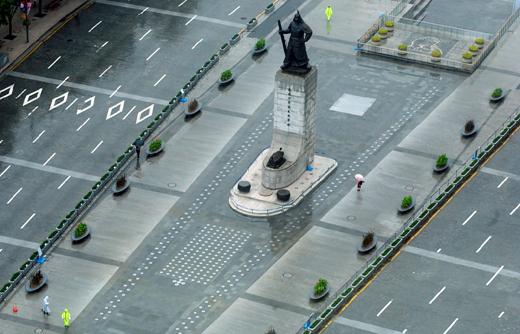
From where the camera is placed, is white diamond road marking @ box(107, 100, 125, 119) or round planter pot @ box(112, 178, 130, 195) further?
white diamond road marking @ box(107, 100, 125, 119)

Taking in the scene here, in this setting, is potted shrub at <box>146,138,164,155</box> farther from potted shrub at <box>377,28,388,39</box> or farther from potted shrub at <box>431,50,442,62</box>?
potted shrub at <box>431,50,442,62</box>

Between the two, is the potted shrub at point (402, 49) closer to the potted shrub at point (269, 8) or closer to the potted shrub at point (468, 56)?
the potted shrub at point (468, 56)

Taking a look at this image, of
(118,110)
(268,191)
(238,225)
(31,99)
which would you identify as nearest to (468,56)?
(268,191)

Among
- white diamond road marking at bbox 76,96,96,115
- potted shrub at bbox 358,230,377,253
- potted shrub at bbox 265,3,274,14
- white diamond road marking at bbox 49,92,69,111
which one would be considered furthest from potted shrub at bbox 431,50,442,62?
white diamond road marking at bbox 49,92,69,111

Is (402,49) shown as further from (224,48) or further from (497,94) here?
(224,48)

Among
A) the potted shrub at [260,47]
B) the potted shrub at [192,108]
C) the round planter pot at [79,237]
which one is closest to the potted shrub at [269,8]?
the potted shrub at [260,47]

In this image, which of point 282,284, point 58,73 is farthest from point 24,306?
point 58,73

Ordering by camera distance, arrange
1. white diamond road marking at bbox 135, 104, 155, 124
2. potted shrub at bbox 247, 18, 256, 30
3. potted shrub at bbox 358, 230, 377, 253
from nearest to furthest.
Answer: potted shrub at bbox 358, 230, 377, 253 < white diamond road marking at bbox 135, 104, 155, 124 < potted shrub at bbox 247, 18, 256, 30
